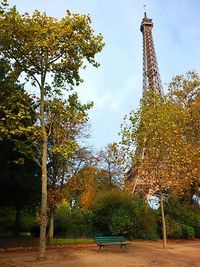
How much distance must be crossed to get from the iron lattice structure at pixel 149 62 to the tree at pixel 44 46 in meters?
40.1

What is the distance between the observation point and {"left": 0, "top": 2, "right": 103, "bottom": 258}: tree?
17.1m

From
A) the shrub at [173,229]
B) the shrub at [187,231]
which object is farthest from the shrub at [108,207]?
the shrub at [187,231]

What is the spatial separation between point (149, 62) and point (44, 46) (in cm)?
4820

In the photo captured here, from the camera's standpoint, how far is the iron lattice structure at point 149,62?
6038 centimetres

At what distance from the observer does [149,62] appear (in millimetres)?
63750

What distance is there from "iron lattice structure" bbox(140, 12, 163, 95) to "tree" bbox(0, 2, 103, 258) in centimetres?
4007

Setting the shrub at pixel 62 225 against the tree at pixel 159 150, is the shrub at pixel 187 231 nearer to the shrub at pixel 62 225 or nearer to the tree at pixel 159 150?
the tree at pixel 159 150

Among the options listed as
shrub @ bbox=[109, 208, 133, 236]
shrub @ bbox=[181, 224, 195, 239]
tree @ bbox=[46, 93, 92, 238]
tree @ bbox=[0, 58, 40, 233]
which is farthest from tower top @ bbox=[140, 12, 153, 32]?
tree @ bbox=[0, 58, 40, 233]

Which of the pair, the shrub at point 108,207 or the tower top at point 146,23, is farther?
the tower top at point 146,23

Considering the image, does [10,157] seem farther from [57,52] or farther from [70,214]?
[70,214]

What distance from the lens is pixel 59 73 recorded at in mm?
19266

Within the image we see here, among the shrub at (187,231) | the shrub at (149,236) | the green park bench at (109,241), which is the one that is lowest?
the green park bench at (109,241)

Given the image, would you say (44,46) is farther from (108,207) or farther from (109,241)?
(108,207)

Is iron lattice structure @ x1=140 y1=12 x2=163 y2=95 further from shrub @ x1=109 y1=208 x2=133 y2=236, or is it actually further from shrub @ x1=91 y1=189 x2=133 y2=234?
shrub @ x1=109 y1=208 x2=133 y2=236
